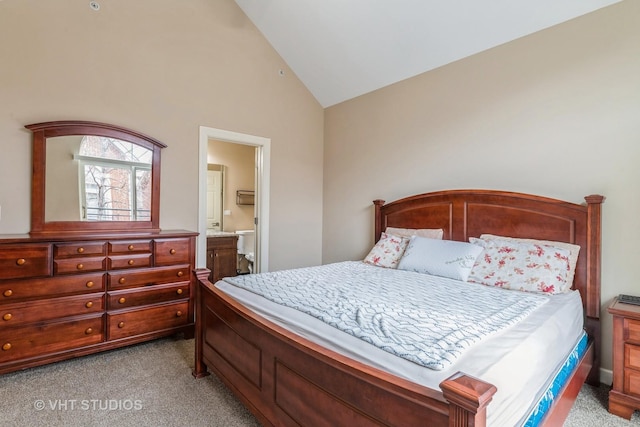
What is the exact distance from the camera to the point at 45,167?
2.67 m

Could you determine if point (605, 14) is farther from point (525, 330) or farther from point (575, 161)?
point (525, 330)

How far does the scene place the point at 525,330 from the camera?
1.48m

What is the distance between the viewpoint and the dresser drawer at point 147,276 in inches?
103

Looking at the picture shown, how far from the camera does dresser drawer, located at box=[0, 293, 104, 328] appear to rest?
2.21 meters

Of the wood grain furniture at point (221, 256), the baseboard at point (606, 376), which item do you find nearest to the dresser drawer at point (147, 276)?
the wood grain furniture at point (221, 256)

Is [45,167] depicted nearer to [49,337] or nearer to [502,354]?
[49,337]

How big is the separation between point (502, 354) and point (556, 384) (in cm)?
62

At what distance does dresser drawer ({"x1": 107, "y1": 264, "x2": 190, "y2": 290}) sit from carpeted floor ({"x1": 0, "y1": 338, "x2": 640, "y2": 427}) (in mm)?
595

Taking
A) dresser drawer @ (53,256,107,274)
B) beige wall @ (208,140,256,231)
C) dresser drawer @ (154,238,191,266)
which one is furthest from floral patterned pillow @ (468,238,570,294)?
beige wall @ (208,140,256,231)

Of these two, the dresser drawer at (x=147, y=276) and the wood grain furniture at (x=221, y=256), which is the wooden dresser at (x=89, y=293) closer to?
the dresser drawer at (x=147, y=276)

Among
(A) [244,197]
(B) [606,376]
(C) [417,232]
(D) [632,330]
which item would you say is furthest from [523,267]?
(A) [244,197]

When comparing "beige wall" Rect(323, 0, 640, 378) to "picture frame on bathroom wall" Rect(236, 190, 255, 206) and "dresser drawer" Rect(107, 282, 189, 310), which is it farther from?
"picture frame on bathroom wall" Rect(236, 190, 255, 206)

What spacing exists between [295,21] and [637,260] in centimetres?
376

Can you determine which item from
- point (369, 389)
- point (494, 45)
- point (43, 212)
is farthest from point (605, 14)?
point (43, 212)
